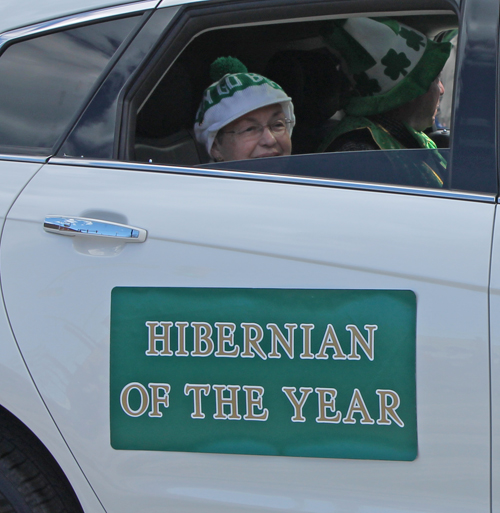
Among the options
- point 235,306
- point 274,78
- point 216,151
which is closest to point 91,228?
point 235,306

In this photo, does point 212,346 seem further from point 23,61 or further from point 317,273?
point 23,61

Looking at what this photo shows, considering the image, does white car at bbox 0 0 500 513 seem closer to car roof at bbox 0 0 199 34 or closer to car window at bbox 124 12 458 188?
car roof at bbox 0 0 199 34

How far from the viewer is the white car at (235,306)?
1.24m

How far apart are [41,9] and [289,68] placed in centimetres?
113

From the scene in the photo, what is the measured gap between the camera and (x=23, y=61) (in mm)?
1512

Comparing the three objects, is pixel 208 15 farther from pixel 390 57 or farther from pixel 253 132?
pixel 390 57

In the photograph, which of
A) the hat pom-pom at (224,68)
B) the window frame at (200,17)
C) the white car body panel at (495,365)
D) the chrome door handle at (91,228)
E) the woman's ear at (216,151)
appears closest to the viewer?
the white car body panel at (495,365)

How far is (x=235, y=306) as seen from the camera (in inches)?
50.4

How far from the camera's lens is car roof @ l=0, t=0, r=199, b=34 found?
4.84 feet

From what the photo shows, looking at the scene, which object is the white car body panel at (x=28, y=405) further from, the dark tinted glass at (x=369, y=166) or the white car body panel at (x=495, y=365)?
the white car body panel at (x=495, y=365)

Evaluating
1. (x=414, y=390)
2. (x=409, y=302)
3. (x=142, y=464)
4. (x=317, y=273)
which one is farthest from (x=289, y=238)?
(x=142, y=464)

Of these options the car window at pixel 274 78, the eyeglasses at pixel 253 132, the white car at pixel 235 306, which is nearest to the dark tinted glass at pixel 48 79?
the white car at pixel 235 306

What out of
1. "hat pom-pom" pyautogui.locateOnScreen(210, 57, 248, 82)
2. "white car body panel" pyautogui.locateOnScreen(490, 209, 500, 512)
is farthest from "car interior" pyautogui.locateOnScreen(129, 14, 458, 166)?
"white car body panel" pyautogui.locateOnScreen(490, 209, 500, 512)

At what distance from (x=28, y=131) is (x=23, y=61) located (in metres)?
0.16
